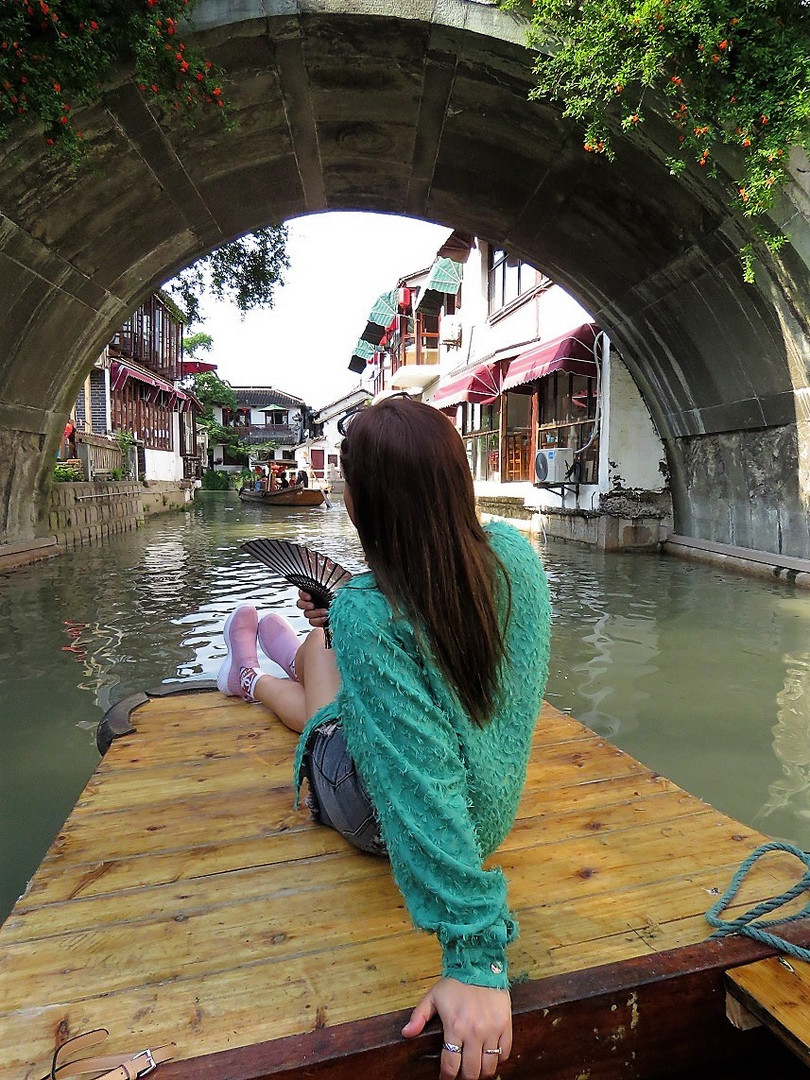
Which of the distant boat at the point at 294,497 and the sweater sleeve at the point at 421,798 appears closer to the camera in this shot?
the sweater sleeve at the point at 421,798

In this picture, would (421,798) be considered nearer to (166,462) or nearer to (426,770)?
(426,770)

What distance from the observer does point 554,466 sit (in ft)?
40.2

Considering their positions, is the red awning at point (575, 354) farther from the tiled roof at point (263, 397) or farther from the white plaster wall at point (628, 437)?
the tiled roof at point (263, 397)

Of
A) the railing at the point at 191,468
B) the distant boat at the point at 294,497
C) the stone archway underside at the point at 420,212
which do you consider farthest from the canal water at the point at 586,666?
the railing at the point at 191,468

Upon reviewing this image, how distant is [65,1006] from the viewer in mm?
1275

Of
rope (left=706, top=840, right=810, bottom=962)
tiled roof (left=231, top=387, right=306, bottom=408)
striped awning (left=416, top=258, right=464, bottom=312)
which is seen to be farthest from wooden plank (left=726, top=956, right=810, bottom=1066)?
tiled roof (left=231, top=387, right=306, bottom=408)

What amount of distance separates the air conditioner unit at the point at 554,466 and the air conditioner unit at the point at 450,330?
990 cm

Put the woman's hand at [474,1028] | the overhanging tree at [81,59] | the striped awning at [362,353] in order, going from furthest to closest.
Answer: the striped awning at [362,353] → the overhanging tree at [81,59] → the woman's hand at [474,1028]

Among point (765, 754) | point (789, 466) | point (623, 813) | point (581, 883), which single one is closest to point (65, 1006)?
point (581, 883)

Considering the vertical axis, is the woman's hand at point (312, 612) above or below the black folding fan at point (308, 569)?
below

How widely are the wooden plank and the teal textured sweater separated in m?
0.50

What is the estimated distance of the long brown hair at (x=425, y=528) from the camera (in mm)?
1108

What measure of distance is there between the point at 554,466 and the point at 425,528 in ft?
37.8

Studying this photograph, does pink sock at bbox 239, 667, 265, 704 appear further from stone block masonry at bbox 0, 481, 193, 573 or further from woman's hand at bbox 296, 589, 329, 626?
stone block masonry at bbox 0, 481, 193, 573
